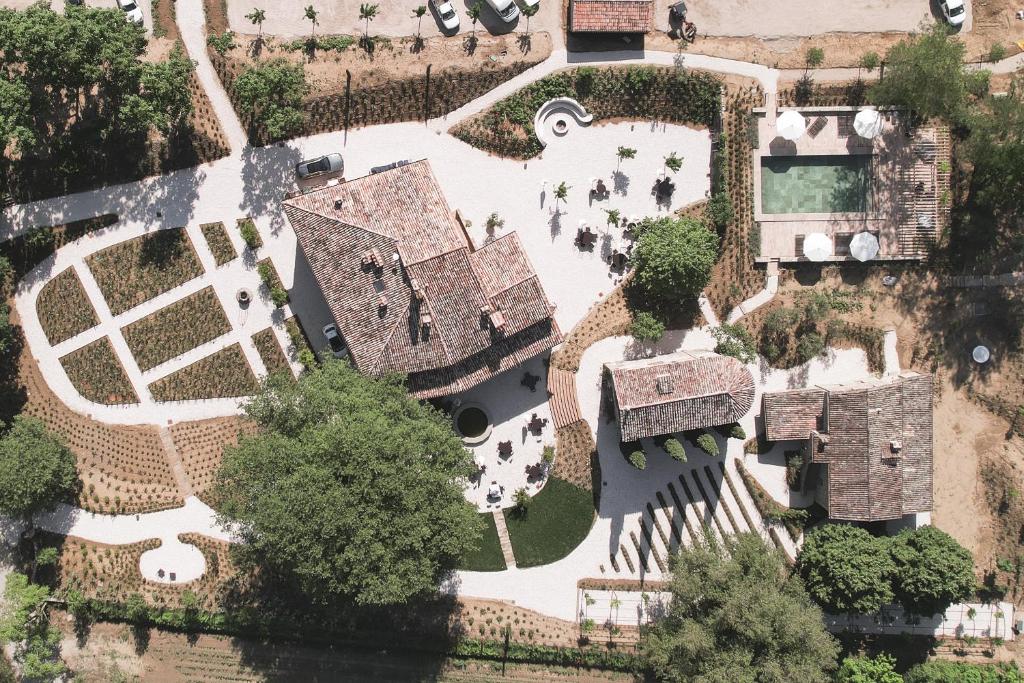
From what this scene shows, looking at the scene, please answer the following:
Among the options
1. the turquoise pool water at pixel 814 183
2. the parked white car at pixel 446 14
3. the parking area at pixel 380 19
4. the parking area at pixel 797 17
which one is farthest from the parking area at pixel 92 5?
the turquoise pool water at pixel 814 183

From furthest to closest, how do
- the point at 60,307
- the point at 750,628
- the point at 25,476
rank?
the point at 60,307, the point at 25,476, the point at 750,628

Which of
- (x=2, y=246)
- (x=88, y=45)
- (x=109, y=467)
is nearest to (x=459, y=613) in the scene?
(x=109, y=467)

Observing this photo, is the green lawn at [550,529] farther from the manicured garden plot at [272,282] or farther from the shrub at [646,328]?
the manicured garden plot at [272,282]

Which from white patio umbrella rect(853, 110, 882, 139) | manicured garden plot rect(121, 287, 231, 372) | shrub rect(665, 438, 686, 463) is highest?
white patio umbrella rect(853, 110, 882, 139)

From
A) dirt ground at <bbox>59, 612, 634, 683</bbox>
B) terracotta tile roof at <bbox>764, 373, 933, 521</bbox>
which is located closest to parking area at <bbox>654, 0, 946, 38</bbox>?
terracotta tile roof at <bbox>764, 373, 933, 521</bbox>

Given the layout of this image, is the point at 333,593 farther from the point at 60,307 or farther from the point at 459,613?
the point at 60,307

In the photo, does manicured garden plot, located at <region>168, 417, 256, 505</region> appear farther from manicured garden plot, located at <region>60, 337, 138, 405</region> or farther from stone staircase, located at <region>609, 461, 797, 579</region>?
stone staircase, located at <region>609, 461, 797, 579</region>
